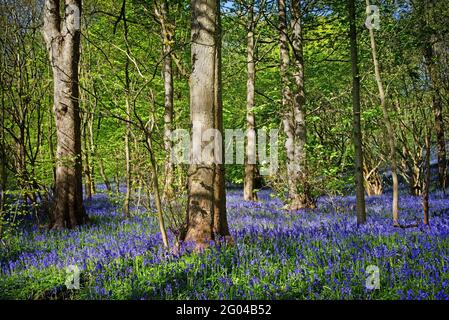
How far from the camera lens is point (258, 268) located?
13.5ft

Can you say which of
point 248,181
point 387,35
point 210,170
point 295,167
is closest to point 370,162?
point 248,181

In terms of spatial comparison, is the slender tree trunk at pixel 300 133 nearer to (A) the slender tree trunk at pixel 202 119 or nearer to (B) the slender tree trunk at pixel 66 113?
(A) the slender tree trunk at pixel 202 119

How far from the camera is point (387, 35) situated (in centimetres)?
764

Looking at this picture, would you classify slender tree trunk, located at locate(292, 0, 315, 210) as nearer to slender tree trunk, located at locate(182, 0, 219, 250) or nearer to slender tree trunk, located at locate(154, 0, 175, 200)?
slender tree trunk, located at locate(154, 0, 175, 200)

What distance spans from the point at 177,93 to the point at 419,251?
18.1 m

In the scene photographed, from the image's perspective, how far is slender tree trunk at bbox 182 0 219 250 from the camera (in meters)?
4.89

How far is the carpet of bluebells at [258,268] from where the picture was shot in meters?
3.54

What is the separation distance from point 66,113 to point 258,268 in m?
6.05

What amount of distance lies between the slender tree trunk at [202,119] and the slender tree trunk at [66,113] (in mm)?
4249

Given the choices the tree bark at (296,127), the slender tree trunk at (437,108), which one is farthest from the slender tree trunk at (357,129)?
the slender tree trunk at (437,108)

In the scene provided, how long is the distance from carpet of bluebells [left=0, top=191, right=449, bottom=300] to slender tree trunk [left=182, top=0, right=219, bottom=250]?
44cm

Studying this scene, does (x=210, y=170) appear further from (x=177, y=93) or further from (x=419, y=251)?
(x=177, y=93)

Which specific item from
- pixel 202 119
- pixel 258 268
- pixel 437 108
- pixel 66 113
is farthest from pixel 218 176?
pixel 437 108

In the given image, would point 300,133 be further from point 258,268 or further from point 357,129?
point 258,268
